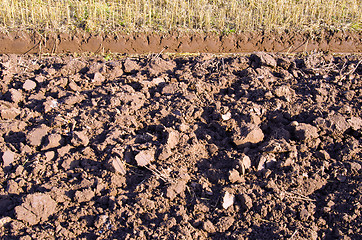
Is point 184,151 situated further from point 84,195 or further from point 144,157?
point 84,195

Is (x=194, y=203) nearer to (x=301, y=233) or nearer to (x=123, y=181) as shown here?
(x=123, y=181)

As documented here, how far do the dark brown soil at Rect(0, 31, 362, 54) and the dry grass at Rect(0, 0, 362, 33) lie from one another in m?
0.16

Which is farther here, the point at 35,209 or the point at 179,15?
the point at 179,15

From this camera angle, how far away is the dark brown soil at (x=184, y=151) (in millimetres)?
2662

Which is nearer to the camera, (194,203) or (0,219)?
(0,219)

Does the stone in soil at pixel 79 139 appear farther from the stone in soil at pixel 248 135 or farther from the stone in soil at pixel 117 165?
the stone in soil at pixel 248 135

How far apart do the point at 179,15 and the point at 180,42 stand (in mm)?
662

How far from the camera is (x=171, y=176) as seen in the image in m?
3.01

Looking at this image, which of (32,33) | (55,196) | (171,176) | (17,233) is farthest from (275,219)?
(32,33)

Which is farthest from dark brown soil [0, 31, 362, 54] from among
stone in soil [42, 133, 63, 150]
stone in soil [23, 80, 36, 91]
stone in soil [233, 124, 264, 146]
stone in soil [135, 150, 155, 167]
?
stone in soil [135, 150, 155, 167]

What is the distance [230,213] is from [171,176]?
0.62 m

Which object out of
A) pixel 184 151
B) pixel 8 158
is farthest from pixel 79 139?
pixel 184 151

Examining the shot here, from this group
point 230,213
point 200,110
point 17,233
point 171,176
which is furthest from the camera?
point 200,110

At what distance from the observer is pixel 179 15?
20.7ft
